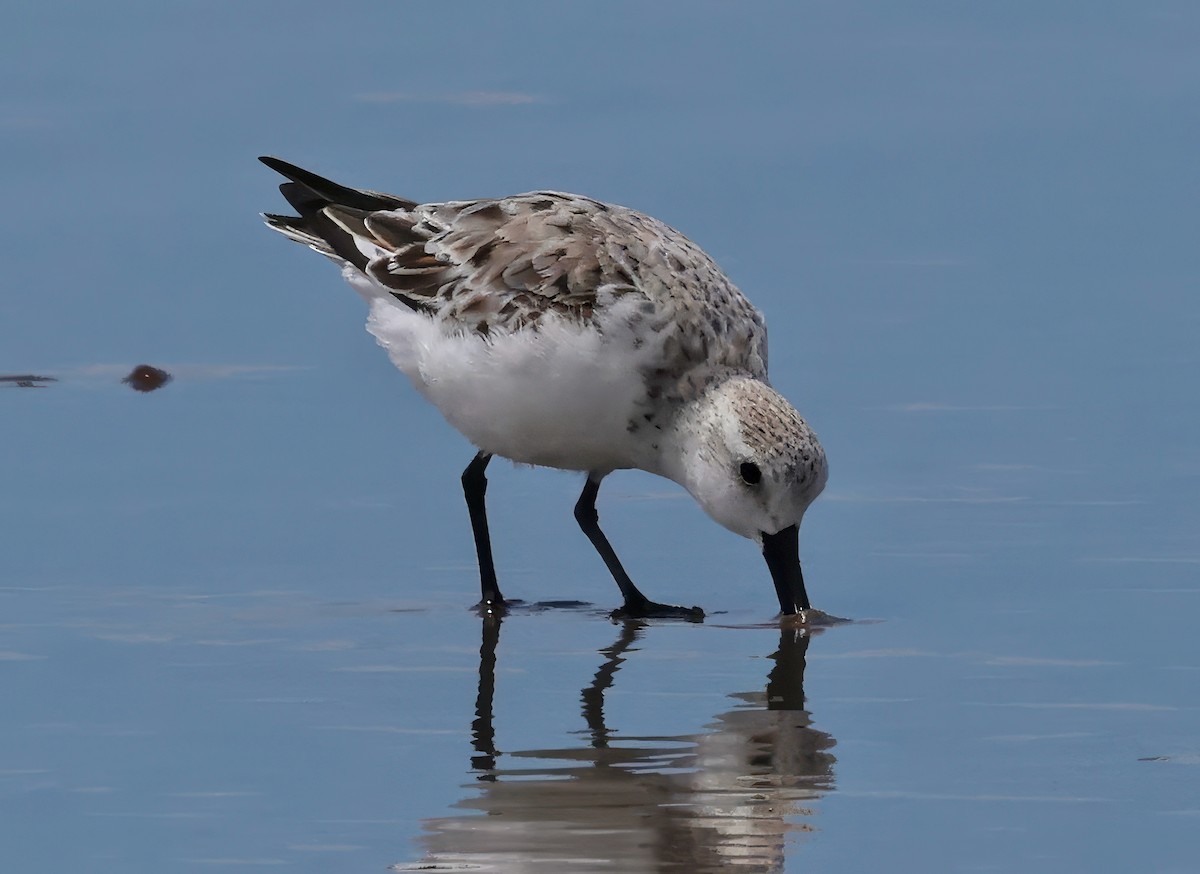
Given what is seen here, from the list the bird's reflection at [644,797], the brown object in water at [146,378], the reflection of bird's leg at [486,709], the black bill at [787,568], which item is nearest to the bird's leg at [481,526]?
the reflection of bird's leg at [486,709]

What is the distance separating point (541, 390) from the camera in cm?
874

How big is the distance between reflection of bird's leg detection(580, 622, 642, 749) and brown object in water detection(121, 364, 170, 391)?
13.7 feet

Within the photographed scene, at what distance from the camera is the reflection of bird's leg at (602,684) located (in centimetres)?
724

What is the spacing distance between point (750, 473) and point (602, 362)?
0.75 meters

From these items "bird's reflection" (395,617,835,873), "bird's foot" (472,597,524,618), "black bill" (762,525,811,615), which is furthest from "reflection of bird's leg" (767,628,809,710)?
"bird's foot" (472,597,524,618)

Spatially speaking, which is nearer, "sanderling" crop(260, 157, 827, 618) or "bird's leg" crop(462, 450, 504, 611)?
"sanderling" crop(260, 157, 827, 618)

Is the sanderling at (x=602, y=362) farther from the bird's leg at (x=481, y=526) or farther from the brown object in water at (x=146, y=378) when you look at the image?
the brown object in water at (x=146, y=378)

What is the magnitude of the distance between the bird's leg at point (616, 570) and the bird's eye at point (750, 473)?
684 millimetres

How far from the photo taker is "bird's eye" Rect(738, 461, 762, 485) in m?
8.53

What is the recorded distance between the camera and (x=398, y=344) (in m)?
9.59

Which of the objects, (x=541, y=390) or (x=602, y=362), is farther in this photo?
(x=541, y=390)

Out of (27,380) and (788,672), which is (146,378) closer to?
(27,380)

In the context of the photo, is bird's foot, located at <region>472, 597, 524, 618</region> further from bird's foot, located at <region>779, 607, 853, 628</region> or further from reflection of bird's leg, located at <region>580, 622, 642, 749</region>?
bird's foot, located at <region>779, 607, 853, 628</region>

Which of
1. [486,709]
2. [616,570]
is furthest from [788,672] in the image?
[616,570]
